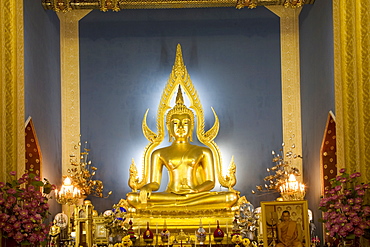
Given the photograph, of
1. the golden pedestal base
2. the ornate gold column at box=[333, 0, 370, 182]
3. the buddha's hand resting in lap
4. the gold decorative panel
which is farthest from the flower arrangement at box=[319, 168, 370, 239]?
the gold decorative panel

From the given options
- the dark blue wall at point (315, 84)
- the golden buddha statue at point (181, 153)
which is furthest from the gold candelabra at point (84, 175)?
the dark blue wall at point (315, 84)

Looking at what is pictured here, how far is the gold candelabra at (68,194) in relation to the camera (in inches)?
369

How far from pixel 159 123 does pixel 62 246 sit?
8.31ft

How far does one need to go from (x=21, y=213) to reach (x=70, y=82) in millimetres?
4277

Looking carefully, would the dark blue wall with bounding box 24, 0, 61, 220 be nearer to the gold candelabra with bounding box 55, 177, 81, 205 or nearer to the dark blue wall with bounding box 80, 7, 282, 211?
the gold candelabra with bounding box 55, 177, 81, 205

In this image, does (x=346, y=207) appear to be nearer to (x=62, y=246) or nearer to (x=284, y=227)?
(x=284, y=227)

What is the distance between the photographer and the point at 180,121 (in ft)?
34.2

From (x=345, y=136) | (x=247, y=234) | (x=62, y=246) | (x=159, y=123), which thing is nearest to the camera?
(x=345, y=136)

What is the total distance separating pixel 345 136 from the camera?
730 centimetres

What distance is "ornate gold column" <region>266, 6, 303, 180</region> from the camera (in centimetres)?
1059

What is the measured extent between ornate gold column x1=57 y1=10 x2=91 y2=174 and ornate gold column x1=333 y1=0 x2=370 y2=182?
467 cm

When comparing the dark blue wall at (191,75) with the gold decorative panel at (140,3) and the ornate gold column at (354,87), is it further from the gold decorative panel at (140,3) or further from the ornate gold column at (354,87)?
the ornate gold column at (354,87)

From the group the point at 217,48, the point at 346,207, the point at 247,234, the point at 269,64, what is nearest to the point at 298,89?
the point at 269,64

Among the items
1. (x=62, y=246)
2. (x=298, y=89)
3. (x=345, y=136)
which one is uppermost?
Result: (x=298, y=89)
